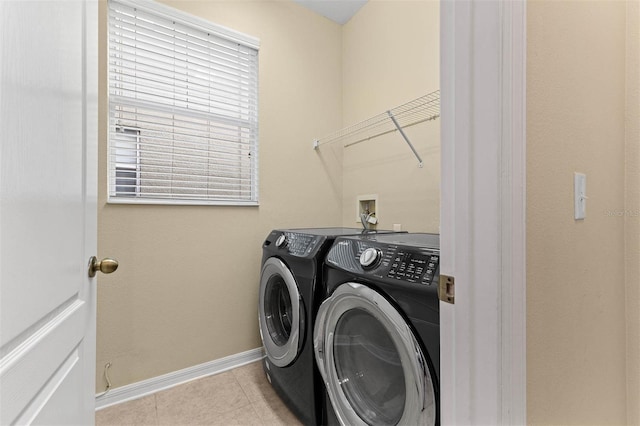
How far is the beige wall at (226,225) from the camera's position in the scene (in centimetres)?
165

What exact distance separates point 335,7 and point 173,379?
2.87m

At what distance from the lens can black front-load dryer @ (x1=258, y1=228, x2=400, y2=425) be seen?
4.46ft

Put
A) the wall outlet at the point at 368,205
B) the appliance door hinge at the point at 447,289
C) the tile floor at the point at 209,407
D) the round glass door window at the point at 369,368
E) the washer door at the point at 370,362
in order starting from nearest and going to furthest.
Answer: the appliance door hinge at the point at 447,289, the washer door at the point at 370,362, the round glass door window at the point at 369,368, the tile floor at the point at 209,407, the wall outlet at the point at 368,205

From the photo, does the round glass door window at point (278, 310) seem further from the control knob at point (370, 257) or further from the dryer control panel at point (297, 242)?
the control knob at point (370, 257)

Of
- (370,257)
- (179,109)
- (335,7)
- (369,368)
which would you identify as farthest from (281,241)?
(335,7)

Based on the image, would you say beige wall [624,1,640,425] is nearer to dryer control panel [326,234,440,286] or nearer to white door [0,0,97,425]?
dryer control panel [326,234,440,286]

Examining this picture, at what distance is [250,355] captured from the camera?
205cm

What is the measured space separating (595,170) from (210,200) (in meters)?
1.86

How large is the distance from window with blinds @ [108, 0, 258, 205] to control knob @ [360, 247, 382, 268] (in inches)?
46.5

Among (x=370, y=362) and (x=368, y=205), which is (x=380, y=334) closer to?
(x=370, y=362)

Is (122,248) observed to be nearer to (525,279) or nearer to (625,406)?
(525,279)

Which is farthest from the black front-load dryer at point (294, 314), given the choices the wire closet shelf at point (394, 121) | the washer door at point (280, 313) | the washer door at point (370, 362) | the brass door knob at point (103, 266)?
the wire closet shelf at point (394, 121)

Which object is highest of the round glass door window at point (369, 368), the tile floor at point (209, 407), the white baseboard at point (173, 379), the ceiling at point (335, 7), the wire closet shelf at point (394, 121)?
the ceiling at point (335, 7)

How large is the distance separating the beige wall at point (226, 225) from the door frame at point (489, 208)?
1.68 metres
